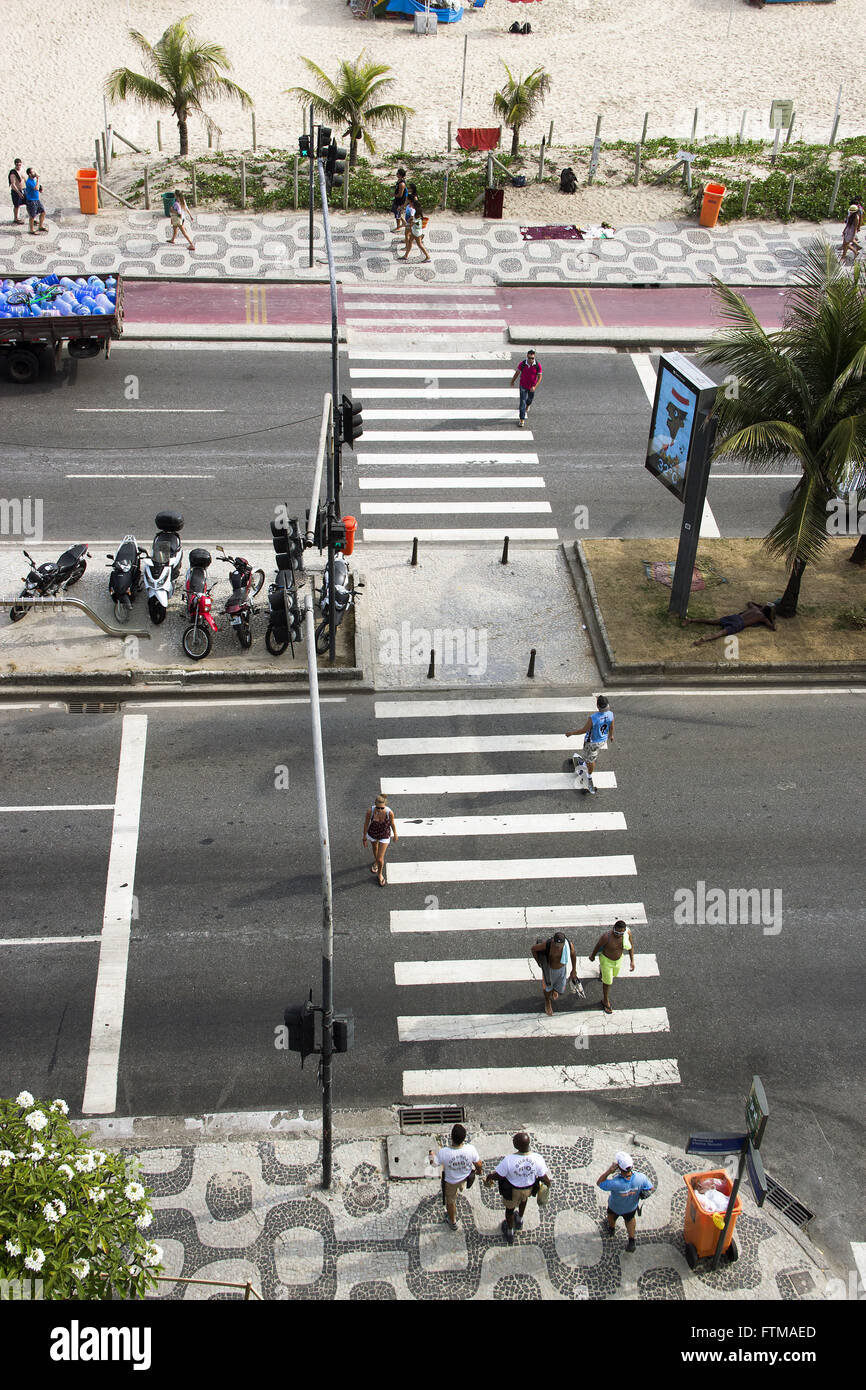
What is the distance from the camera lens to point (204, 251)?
1416 inches

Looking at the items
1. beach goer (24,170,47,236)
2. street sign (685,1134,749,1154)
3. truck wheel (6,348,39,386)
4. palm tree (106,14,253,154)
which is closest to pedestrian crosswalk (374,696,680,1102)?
street sign (685,1134,749,1154)

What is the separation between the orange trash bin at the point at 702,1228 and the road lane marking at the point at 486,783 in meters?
7.22

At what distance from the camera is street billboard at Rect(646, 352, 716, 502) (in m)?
21.2

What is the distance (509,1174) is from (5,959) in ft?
24.3

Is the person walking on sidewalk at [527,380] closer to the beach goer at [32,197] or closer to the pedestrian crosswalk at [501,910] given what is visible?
the pedestrian crosswalk at [501,910]

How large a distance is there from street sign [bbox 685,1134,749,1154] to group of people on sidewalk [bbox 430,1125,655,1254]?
0.86m

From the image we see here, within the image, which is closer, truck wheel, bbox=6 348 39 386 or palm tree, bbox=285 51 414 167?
truck wheel, bbox=6 348 39 386

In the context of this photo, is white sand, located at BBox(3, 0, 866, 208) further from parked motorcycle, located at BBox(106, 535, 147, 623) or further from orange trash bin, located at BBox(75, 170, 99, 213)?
parked motorcycle, located at BBox(106, 535, 147, 623)

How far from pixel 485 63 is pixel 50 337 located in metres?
31.4

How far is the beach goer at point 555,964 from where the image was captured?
52.3 ft

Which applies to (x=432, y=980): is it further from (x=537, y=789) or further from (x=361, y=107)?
(x=361, y=107)

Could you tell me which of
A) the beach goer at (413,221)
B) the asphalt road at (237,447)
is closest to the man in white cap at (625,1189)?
the asphalt road at (237,447)

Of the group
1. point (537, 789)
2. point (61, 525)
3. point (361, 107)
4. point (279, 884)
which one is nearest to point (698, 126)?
point (361, 107)

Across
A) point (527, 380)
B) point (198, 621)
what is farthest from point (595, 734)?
point (527, 380)
